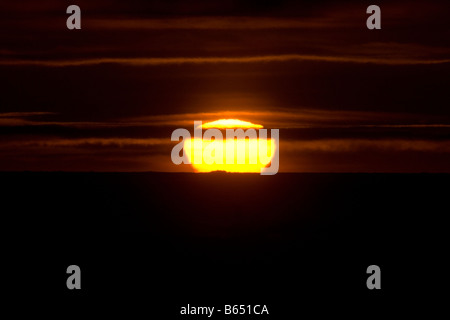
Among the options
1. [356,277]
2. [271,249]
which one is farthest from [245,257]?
[356,277]

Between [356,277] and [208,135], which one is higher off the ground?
[208,135]

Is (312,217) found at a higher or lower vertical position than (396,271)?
higher

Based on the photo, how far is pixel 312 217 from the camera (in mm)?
21547

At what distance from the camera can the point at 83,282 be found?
1384 centimetres

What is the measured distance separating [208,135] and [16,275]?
7.16 meters

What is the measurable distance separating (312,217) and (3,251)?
23.9 feet

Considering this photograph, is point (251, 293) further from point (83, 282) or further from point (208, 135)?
point (208, 135)
